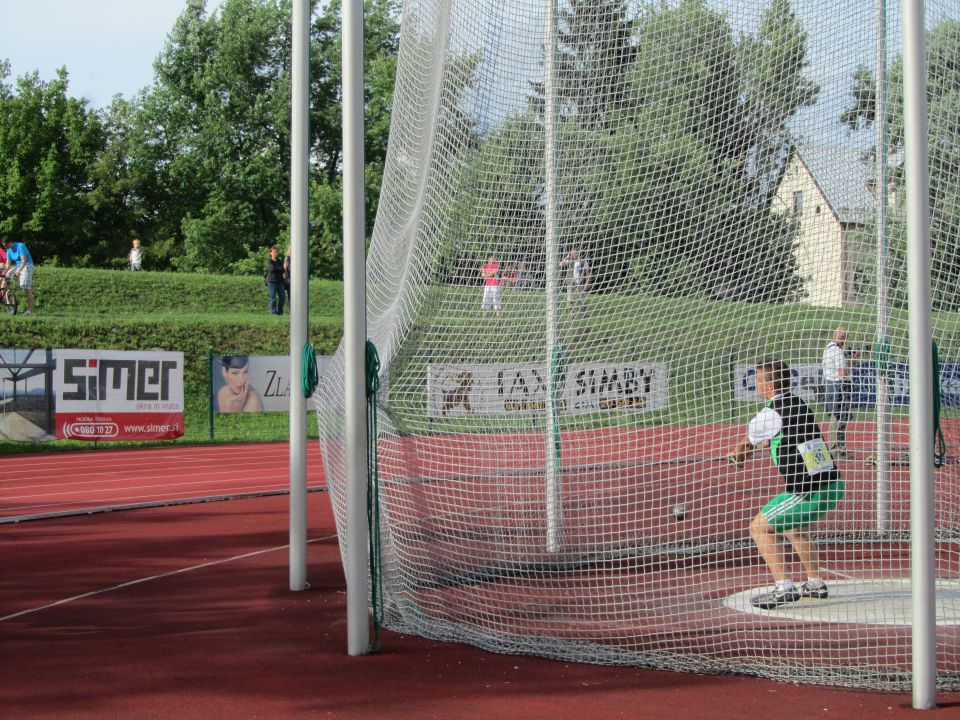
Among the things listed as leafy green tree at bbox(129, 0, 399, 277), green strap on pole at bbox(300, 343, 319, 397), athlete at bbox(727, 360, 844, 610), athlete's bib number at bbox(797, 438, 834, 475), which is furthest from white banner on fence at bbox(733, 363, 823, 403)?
leafy green tree at bbox(129, 0, 399, 277)

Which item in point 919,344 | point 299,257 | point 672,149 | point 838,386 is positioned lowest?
point 838,386

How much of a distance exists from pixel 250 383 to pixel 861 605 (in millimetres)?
17474

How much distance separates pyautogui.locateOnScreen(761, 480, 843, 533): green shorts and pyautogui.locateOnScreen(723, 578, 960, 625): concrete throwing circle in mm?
483

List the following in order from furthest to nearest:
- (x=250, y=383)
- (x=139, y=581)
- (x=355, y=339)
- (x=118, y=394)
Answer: (x=250, y=383)
(x=118, y=394)
(x=139, y=581)
(x=355, y=339)

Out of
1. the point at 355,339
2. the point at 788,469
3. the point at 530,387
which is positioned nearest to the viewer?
the point at 355,339

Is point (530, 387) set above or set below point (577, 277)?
below

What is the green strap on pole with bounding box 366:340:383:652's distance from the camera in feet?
18.6

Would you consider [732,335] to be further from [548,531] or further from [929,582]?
[548,531]

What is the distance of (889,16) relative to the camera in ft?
17.5

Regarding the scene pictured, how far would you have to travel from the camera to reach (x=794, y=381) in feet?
23.3

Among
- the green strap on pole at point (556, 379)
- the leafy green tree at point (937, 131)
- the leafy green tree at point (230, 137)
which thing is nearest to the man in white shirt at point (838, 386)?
the leafy green tree at point (937, 131)

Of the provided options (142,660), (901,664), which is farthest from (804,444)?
(142,660)

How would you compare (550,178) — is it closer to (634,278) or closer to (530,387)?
(634,278)

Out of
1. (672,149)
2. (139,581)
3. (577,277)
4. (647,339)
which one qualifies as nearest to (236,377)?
(139,581)
